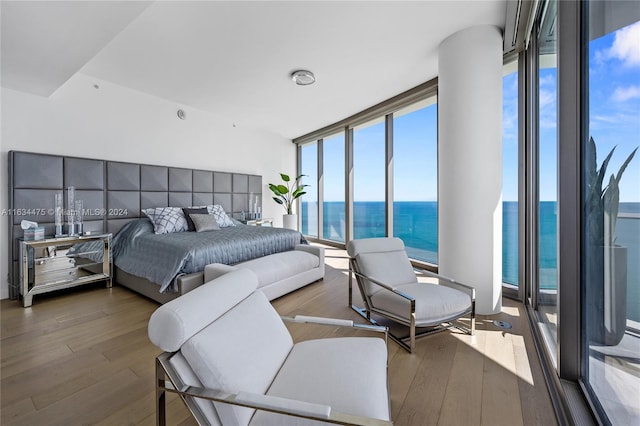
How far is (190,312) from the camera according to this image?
103 centimetres

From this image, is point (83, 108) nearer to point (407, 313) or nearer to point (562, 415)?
point (407, 313)

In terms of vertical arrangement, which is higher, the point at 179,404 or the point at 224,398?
the point at 224,398

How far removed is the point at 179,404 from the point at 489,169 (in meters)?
3.10

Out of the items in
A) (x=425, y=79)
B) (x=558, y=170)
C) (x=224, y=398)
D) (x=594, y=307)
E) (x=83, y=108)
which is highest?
(x=425, y=79)

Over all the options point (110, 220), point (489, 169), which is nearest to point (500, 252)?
point (489, 169)

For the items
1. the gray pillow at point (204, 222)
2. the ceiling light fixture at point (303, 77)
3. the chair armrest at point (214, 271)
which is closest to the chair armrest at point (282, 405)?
the chair armrest at point (214, 271)

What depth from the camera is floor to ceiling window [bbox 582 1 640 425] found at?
39.0 inches

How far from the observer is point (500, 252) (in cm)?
270

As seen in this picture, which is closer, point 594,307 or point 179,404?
point 594,307

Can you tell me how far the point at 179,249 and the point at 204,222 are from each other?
122 cm

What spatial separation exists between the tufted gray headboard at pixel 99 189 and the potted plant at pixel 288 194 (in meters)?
1.43

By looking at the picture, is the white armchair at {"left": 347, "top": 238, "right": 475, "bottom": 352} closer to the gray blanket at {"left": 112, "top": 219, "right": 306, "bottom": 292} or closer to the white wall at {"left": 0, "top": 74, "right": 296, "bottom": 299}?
the gray blanket at {"left": 112, "top": 219, "right": 306, "bottom": 292}

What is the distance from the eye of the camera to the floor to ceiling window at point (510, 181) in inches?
114

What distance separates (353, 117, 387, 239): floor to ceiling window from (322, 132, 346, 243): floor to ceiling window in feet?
1.14
